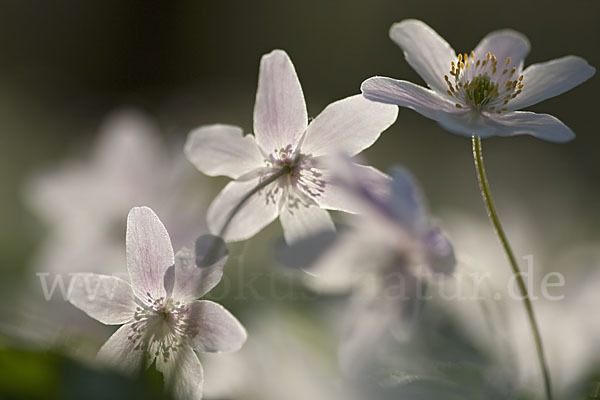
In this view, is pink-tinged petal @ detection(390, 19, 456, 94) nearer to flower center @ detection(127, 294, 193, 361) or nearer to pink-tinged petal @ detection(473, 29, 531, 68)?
pink-tinged petal @ detection(473, 29, 531, 68)

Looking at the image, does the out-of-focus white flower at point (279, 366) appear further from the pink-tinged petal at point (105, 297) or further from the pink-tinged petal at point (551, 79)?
the pink-tinged petal at point (551, 79)

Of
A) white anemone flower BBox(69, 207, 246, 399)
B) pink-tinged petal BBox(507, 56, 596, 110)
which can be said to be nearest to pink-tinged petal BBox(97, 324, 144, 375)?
white anemone flower BBox(69, 207, 246, 399)

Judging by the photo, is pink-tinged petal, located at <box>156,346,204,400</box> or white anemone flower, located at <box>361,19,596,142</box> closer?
pink-tinged petal, located at <box>156,346,204,400</box>

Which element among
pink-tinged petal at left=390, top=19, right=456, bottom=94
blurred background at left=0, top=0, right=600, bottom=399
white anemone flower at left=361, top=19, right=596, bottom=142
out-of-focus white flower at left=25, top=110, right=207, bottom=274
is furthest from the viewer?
out-of-focus white flower at left=25, top=110, right=207, bottom=274

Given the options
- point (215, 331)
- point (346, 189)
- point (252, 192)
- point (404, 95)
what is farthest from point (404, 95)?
point (215, 331)

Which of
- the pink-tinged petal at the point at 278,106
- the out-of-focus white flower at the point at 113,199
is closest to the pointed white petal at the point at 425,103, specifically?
the pink-tinged petal at the point at 278,106

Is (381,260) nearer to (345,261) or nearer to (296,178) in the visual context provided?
(345,261)

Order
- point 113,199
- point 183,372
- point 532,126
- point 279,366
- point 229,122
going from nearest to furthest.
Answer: point 183,372 → point 532,126 → point 279,366 → point 113,199 → point 229,122
